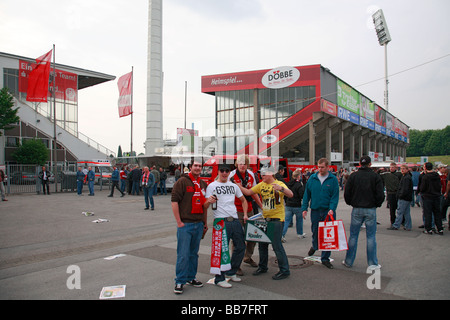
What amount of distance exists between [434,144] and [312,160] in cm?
11860

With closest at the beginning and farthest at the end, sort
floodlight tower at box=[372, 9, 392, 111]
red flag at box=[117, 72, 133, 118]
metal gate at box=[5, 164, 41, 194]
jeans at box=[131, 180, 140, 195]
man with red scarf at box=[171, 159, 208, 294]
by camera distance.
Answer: man with red scarf at box=[171, 159, 208, 294] → metal gate at box=[5, 164, 41, 194] → jeans at box=[131, 180, 140, 195] → red flag at box=[117, 72, 133, 118] → floodlight tower at box=[372, 9, 392, 111]

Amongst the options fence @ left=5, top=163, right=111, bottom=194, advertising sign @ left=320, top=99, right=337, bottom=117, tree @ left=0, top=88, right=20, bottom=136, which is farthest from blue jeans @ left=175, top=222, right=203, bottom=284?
tree @ left=0, top=88, right=20, bottom=136

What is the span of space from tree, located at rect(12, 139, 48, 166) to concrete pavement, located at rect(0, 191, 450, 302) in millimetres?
29096

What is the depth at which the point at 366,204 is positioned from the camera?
548 cm

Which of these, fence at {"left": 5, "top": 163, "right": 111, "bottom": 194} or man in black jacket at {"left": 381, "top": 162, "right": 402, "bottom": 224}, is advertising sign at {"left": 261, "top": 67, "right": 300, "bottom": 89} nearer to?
fence at {"left": 5, "top": 163, "right": 111, "bottom": 194}

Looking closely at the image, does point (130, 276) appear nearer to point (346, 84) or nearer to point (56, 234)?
point (56, 234)

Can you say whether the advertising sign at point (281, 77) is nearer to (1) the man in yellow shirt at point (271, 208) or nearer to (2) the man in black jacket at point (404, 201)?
(2) the man in black jacket at point (404, 201)

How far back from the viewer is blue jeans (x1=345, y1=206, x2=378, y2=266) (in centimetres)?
537

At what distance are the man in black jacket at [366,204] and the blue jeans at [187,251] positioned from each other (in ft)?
9.25

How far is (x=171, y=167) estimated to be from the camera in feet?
75.9

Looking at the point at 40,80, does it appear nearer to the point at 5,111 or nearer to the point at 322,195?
the point at 5,111

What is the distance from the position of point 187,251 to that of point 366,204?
3244 mm

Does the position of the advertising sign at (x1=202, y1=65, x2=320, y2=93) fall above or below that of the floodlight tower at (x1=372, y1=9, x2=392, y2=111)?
below
